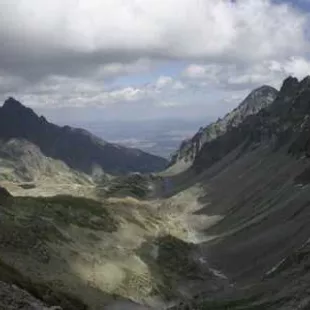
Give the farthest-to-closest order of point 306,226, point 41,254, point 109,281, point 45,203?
point 45,203 < point 306,226 < point 109,281 < point 41,254

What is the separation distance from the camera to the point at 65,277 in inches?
3516

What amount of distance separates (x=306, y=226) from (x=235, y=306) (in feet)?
191

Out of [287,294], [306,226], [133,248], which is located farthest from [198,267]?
[287,294]

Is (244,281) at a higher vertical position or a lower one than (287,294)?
lower

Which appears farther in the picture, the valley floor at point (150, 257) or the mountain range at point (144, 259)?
the valley floor at point (150, 257)

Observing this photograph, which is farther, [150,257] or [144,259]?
[150,257]

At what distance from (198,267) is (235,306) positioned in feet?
198

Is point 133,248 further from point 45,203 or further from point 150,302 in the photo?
point 150,302

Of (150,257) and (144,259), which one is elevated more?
(144,259)

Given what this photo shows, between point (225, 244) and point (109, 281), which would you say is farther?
point (225, 244)

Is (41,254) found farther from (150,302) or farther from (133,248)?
(133,248)

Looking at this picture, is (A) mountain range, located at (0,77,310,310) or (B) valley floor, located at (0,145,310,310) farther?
(B) valley floor, located at (0,145,310,310)

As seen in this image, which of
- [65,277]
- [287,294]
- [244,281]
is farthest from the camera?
[244,281]

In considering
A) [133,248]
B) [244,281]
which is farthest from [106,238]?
[244,281]
